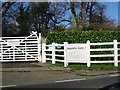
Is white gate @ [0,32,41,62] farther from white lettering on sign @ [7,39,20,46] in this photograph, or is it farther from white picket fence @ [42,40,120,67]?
white picket fence @ [42,40,120,67]

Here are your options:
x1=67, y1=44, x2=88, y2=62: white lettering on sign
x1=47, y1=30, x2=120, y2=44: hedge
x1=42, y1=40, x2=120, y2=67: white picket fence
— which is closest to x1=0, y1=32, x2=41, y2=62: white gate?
x1=47, y1=30, x2=120, y2=44: hedge

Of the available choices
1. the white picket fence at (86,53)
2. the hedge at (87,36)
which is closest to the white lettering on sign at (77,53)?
the white picket fence at (86,53)

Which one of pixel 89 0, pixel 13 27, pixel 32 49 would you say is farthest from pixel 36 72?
pixel 13 27

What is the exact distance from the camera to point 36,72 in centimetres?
Result: 1758

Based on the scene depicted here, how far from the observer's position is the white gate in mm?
25312

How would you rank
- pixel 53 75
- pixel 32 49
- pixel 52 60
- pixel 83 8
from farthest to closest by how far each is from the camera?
pixel 83 8, pixel 32 49, pixel 52 60, pixel 53 75

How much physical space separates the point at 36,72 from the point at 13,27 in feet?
116

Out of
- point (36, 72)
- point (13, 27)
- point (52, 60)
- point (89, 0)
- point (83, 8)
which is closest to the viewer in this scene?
point (36, 72)

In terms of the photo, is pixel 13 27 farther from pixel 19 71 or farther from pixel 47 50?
pixel 19 71

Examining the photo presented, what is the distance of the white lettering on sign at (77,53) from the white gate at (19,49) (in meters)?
5.33

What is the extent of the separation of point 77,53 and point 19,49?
23.9 ft

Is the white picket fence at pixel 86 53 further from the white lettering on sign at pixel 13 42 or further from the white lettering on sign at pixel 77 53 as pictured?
the white lettering on sign at pixel 13 42

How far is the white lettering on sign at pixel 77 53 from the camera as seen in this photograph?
1963cm

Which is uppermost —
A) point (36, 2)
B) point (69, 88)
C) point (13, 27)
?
point (36, 2)
